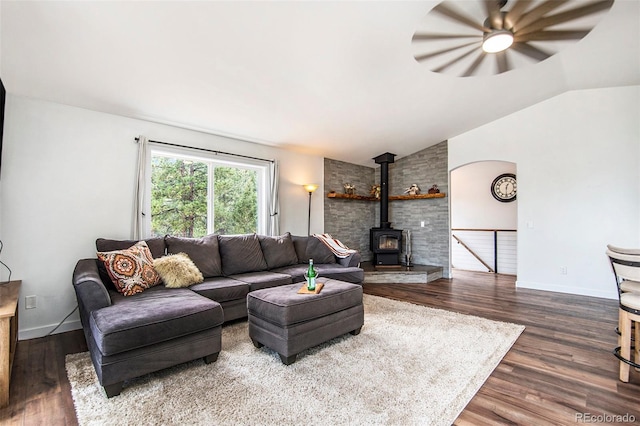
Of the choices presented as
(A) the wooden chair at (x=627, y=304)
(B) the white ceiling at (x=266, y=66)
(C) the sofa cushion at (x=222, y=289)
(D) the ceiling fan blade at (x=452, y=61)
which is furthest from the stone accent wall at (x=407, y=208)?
(A) the wooden chair at (x=627, y=304)

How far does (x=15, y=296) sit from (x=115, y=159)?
174 cm

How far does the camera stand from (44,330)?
2971 mm

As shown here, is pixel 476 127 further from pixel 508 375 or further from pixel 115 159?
pixel 115 159

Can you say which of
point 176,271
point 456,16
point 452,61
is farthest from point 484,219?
point 176,271

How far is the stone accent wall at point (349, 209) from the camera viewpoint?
238 inches

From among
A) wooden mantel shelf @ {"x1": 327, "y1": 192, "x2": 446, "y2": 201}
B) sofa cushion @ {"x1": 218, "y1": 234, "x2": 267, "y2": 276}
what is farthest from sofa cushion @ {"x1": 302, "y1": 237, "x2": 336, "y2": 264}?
wooden mantel shelf @ {"x1": 327, "y1": 192, "x2": 446, "y2": 201}

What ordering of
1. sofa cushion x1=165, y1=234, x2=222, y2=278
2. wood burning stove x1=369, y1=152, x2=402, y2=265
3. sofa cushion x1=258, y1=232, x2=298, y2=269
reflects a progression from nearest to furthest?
sofa cushion x1=165, y1=234, x2=222, y2=278 → sofa cushion x1=258, y1=232, x2=298, y2=269 → wood burning stove x1=369, y1=152, x2=402, y2=265

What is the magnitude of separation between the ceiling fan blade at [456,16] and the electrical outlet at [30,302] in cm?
429

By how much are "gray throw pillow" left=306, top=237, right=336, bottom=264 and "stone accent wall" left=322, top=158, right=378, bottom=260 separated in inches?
47.4

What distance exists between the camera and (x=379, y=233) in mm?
6051

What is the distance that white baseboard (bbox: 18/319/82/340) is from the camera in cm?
286

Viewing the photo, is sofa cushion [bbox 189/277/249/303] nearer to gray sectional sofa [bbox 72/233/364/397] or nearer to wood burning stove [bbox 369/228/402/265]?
gray sectional sofa [bbox 72/233/364/397]

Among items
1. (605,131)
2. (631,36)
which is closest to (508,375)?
(631,36)

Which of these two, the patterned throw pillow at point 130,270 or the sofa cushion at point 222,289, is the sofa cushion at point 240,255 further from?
the patterned throw pillow at point 130,270
